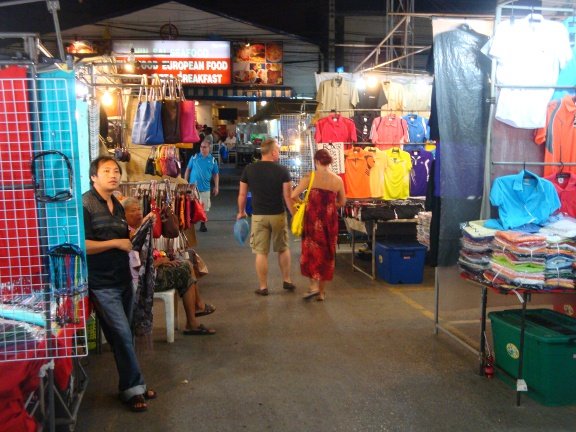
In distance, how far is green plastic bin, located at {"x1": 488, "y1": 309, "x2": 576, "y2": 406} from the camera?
154 inches

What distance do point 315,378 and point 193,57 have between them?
17.0m

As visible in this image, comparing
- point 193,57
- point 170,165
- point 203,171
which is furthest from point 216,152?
point 170,165

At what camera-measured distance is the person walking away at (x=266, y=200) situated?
6.88m

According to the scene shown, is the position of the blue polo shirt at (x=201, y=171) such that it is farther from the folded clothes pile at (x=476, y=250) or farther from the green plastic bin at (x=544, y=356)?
the green plastic bin at (x=544, y=356)

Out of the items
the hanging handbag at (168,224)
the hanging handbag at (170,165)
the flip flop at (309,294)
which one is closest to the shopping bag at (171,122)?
the hanging handbag at (170,165)

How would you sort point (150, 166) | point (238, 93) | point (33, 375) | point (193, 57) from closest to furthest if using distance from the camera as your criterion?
point (33, 375) < point (150, 166) < point (193, 57) < point (238, 93)

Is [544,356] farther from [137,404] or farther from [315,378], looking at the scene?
[137,404]

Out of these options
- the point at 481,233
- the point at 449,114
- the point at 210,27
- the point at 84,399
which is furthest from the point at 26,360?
the point at 210,27

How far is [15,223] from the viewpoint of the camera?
2848 mm

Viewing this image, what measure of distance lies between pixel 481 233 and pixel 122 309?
9.74 ft

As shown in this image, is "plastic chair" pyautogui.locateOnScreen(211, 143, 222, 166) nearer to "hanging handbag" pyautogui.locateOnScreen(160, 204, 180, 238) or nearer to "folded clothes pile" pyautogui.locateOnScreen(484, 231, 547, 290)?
"hanging handbag" pyautogui.locateOnScreen(160, 204, 180, 238)

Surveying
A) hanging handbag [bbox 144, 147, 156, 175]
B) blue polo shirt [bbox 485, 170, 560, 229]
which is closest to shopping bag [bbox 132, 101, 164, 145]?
hanging handbag [bbox 144, 147, 156, 175]

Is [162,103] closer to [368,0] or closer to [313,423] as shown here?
[313,423]

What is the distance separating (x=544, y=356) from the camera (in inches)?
155
